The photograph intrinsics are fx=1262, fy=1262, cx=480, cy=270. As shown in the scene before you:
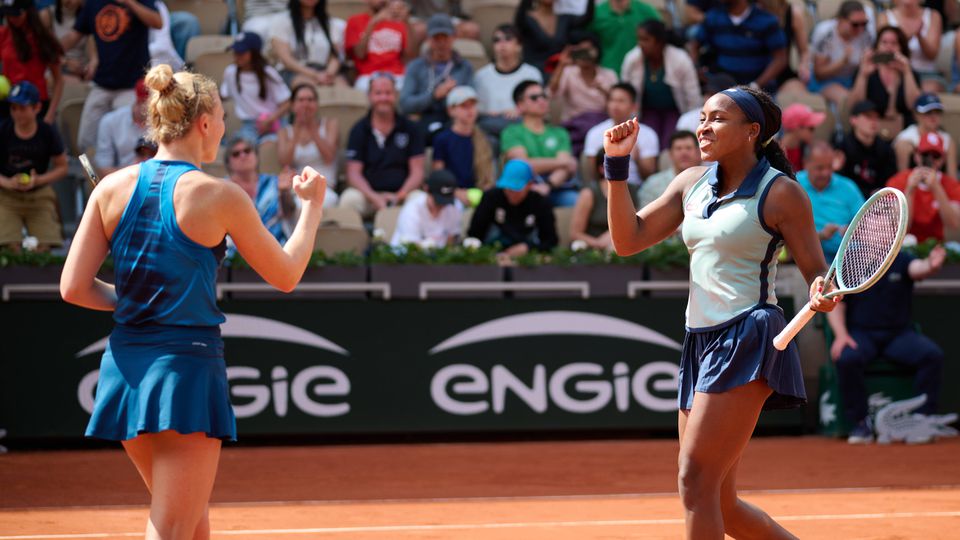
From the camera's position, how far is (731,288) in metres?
4.28

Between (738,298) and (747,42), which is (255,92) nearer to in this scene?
(747,42)

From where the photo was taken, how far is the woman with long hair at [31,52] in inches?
459

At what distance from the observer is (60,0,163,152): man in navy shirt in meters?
11.7

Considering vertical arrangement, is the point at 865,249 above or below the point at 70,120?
above

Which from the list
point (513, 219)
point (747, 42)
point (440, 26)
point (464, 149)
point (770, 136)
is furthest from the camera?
point (747, 42)

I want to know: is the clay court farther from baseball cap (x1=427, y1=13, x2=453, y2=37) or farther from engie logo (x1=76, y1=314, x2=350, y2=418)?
baseball cap (x1=427, y1=13, x2=453, y2=37)

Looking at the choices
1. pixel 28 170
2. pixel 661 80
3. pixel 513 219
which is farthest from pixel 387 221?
pixel 661 80

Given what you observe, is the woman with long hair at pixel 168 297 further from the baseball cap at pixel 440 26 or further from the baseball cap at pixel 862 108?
the baseball cap at pixel 862 108

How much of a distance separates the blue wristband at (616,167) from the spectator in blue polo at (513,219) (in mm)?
5889

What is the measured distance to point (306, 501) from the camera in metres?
7.40

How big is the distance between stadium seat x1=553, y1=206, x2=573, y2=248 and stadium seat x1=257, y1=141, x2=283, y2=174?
2548 mm

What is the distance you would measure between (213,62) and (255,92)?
0.83 m

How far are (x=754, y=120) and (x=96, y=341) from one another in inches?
247

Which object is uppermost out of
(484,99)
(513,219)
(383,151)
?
(484,99)
